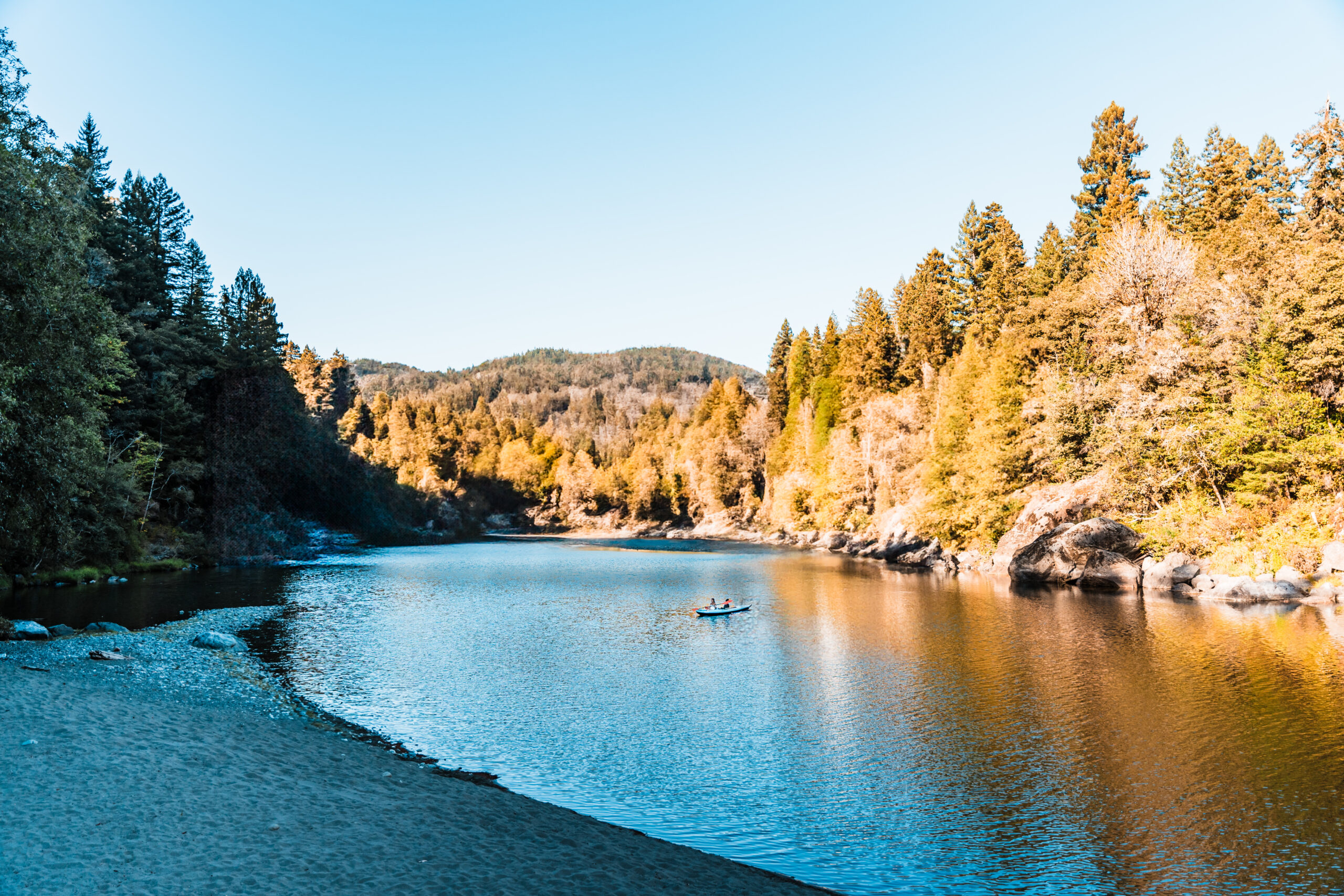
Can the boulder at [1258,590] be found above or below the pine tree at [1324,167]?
below

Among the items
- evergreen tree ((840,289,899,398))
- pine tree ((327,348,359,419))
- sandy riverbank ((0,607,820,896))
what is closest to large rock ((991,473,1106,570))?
evergreen tree ((840,289,899,398))

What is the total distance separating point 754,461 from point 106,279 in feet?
297

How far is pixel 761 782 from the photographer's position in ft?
46.8

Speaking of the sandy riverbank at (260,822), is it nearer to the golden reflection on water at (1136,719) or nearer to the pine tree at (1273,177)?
the golden reflection on water at (1136,719)

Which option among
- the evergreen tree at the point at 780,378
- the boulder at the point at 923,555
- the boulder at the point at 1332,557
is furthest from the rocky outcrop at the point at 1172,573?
the evergreen tree at the point at 780,378

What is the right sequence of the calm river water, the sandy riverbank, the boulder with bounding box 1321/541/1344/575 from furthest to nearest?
the boulder with bounding box 1321/541/1344/575
the calm river water
the sandy riverbank

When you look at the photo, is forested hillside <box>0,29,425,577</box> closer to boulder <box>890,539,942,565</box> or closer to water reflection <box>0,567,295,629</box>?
water reflection <box>0,567,295,629</box>

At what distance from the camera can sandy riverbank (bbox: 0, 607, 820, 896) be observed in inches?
325

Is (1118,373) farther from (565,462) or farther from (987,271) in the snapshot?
(565,462)

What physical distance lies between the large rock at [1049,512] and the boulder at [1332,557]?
12760 mm

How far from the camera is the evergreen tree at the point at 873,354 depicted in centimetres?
8675

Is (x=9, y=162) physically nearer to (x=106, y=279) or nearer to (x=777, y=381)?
(x=106, y=279)

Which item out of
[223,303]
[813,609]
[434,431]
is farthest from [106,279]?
[434,431]

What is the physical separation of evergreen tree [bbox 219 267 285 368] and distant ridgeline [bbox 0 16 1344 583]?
0.35 metres
